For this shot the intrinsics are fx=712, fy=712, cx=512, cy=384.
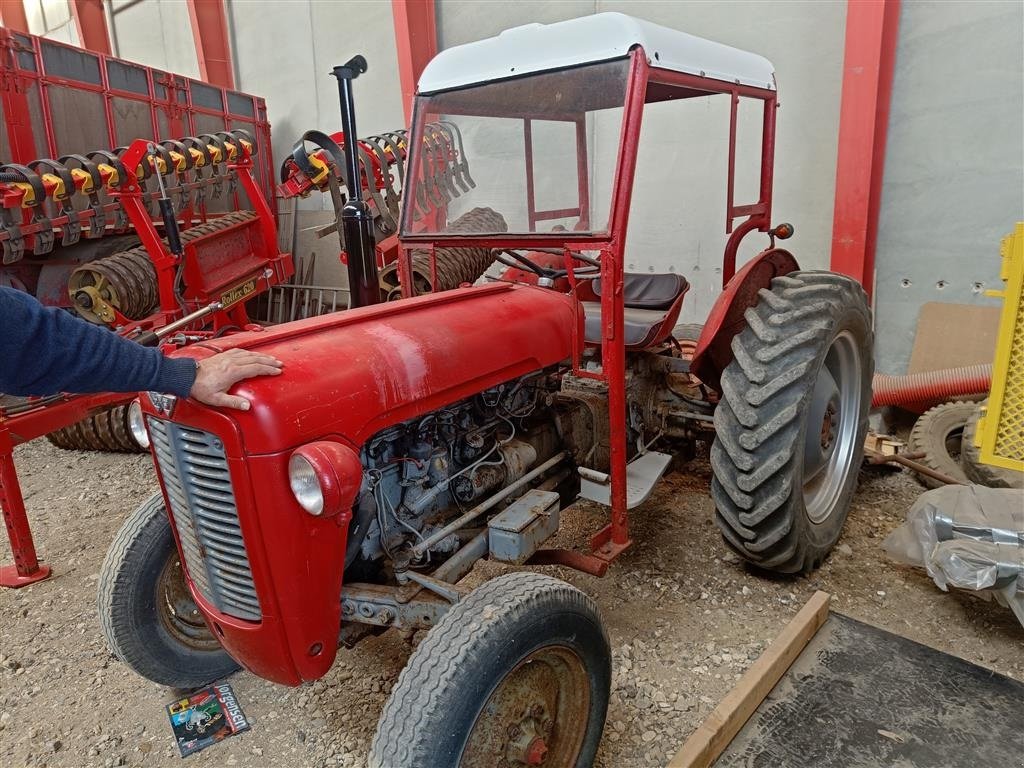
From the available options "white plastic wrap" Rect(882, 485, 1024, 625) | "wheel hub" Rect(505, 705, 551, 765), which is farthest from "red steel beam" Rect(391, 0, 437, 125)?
"wheel hub" Rect(505, 705, 551, 765)

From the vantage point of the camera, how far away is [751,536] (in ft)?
8.00

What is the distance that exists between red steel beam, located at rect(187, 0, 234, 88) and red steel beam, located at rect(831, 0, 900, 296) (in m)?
7.41

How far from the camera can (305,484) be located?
1.55 metres

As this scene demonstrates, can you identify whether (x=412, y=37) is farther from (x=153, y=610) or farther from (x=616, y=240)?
(x=153, y=610)

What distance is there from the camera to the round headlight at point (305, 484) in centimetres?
154

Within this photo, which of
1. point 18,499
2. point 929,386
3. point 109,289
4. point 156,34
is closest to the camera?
point 18,499

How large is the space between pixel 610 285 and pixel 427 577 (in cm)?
101

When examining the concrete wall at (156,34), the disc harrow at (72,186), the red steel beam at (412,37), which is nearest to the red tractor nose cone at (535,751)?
the disc harrow at (72,186)

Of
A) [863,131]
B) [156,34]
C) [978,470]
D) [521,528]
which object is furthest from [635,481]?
[156,34]

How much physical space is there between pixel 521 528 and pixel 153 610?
3.77 ft

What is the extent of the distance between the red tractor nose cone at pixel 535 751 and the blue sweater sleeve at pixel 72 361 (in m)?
1.13

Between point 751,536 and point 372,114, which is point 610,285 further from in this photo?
point 372,114

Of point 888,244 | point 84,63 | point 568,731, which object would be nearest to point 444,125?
point 568,731

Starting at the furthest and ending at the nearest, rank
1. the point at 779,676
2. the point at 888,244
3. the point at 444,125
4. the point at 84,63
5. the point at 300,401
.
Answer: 1. the point at 84,63
2. the point at 888,244
3. the point at 444,125
4. the point at 779,676
5. the point at 300,401
